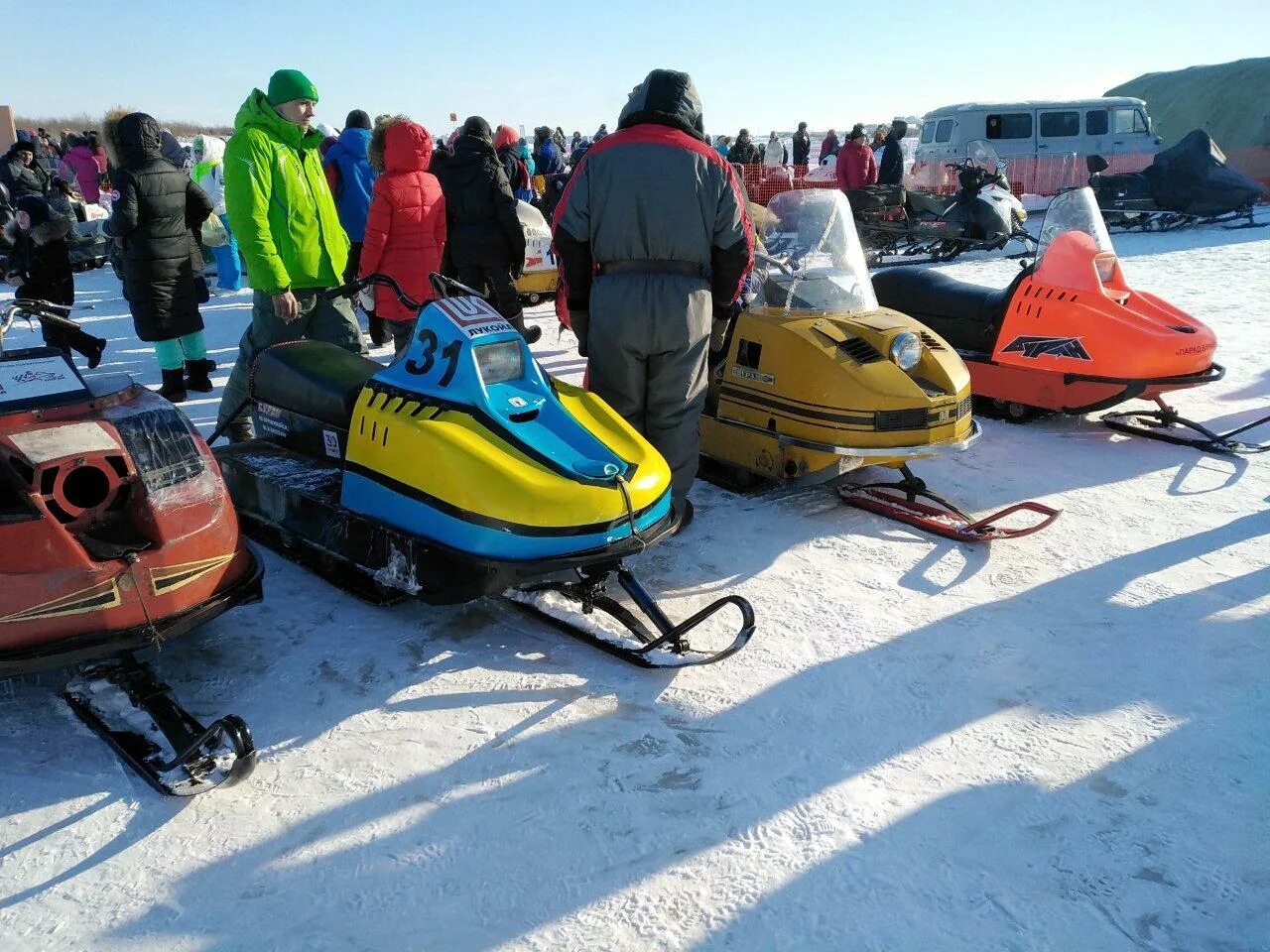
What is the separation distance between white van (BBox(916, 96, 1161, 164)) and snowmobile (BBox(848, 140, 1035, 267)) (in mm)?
4810

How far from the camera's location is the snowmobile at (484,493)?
2.71m

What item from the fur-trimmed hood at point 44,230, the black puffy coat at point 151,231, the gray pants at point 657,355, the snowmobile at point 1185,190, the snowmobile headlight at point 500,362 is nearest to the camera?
the snowmobile headlight at point 500,362

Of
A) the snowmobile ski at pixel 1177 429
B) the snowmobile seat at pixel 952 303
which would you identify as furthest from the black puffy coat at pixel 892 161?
the snowmobile ski at pixel 1177 429

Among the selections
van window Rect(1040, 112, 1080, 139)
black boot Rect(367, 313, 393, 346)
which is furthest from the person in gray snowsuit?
van window Rect(1040, 112, 1080, 139)

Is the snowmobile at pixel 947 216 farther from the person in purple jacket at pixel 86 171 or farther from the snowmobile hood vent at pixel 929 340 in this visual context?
the person in purple jacket at pixel 86 171

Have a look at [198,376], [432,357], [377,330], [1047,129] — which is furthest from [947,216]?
[432,357]

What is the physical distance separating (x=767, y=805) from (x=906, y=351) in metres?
2.37

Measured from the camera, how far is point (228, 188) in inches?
161

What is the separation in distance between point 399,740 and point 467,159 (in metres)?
4.09

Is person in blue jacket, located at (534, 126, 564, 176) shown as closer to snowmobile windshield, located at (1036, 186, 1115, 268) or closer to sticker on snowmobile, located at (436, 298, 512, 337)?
snowmobile windshield, located at (1036, 186, 1115, 268)

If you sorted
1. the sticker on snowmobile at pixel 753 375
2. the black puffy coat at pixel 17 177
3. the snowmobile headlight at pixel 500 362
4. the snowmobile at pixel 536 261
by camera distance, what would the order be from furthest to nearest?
the black puffy coat at pixel 17 177
the snowmobile at pixel 536 261
the sticker on snowmobile at pixel 753 375
the snowmobile headlight at pixel 500 362

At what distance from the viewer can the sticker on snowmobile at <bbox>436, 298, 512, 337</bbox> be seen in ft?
9.86

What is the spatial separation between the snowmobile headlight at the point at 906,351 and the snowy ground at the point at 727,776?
819mm

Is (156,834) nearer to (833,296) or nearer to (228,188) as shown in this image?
(228,188)
